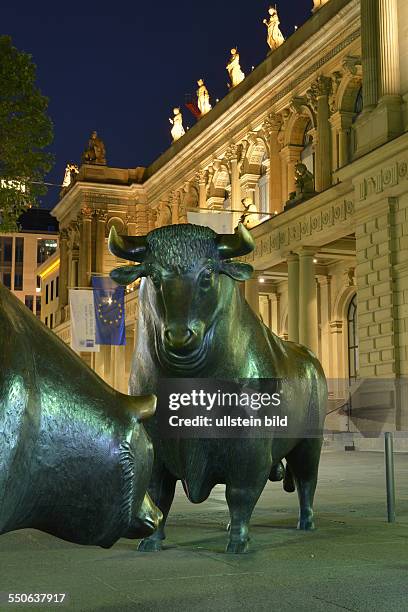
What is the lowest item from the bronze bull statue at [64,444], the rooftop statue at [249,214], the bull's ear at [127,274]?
the bronze bull statue at [64,444]

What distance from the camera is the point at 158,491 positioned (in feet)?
18.0

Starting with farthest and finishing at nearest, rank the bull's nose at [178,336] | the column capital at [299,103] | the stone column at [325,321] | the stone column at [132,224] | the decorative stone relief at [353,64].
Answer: the stone column at [132,224]
the column capital at [299,103]
the stone column at [325,321]
the decorative stone relief at [353,64]
the bull's nose at [178,336]

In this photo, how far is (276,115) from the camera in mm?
38312

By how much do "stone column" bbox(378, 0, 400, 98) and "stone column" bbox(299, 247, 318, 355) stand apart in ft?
23.0

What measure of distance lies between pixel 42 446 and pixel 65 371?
19cm

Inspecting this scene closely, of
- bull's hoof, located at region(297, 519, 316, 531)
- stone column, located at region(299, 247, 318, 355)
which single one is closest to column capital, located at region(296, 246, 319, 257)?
stone column, located at region(299, 247, 318, 355)

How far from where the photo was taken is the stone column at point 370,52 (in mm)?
25766

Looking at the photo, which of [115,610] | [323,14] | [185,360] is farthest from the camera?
[323,14]

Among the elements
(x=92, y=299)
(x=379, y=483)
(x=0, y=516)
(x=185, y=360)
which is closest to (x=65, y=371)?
(x=0, y=516)

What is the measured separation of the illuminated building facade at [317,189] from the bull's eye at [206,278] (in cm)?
1685

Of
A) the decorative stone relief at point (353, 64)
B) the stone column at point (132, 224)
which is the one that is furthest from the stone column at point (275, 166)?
the stone column at point (132, 224)

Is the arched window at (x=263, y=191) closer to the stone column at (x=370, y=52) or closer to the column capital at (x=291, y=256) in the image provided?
the column capital at (x=291, y=256)

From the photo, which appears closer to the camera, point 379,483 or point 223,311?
point 223,311

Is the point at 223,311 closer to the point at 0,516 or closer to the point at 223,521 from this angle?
the point at 223,521
